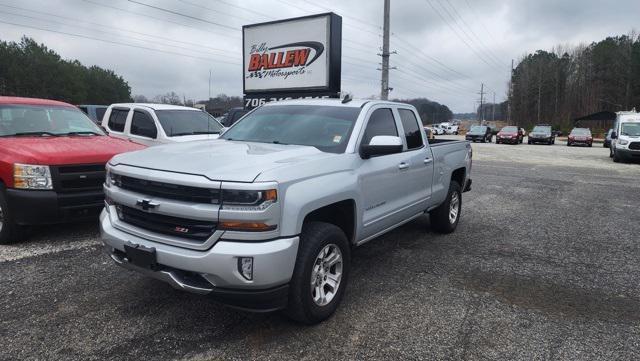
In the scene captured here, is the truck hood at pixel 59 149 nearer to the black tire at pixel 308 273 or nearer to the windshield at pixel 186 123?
the windshield at pixel 186 123

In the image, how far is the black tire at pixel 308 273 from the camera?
3.20 meters

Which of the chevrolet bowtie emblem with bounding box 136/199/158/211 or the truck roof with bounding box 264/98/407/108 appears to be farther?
the truck roof with bounding box 264/98/407/108

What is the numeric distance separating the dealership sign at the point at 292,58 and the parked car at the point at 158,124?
5811mm

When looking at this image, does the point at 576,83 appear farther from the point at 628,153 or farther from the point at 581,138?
the point at 628,153

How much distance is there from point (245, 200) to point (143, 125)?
7.42 m

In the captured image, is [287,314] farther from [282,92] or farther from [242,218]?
[282,92]

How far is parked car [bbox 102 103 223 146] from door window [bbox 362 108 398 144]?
4.99 m

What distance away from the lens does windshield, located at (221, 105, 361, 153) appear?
419 centimetres

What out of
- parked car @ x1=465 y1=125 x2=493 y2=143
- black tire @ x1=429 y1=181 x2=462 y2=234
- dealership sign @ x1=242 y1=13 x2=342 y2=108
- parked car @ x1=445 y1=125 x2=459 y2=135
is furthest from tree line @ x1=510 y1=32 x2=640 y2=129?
black tire @ x1=429 y1=181 x2=462 y2=234

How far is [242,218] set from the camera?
2.93 meters

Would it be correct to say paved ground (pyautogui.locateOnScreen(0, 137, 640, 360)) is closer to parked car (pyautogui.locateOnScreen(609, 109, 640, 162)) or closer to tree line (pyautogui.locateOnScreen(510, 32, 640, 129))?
parked car (pyautogui.locateOnScreen(609, 109, 640, 162))

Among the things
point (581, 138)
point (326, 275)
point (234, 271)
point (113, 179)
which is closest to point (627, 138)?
point (581, 138)

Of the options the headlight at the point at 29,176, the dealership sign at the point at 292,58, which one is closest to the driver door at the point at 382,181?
the headlight at the point at 29,176

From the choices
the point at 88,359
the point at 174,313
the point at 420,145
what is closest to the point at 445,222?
the point at 420,145
